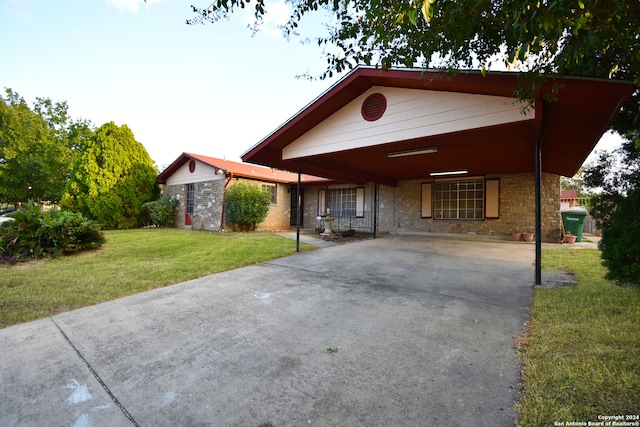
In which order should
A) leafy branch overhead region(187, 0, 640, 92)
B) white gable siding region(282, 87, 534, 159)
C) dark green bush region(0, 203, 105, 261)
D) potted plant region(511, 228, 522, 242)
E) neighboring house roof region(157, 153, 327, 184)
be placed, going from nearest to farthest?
leafy branch overhead region(187, 0, 640, 92), white gable siding region(282, 87, 534, 159), dark green bush region(0, 203, 105, 261), potted plant region(511, 228, 522, 242), neighboring house roof region(157, 153, 327, 184)

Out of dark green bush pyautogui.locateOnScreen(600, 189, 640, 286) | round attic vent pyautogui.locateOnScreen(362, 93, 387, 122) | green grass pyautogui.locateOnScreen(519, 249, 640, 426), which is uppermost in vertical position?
round attic vent pyautogui.locateOnScreen(362, 93, 387, 122)

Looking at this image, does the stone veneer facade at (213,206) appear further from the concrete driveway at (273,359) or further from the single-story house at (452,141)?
the concrete driveway at (273,359)

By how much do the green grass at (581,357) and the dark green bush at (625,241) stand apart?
45cm

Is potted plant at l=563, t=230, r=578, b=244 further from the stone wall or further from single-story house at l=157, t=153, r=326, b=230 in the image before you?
the stone wall

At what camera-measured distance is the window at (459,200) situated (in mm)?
11297

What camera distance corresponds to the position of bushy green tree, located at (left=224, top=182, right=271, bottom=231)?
12.2 meters

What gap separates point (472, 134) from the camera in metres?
5.04

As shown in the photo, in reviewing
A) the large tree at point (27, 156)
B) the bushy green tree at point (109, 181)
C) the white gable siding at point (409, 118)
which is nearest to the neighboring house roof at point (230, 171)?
the bushy green tree at point (109, 181)

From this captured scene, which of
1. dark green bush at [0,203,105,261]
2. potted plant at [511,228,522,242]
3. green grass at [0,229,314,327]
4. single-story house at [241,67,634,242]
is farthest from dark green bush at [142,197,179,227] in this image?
potted plant at [511,228,522,242]

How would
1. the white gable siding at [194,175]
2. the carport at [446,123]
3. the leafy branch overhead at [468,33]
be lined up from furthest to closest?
the white gable siding at [194,175], the carport at [446,123], the leafy branch overhead at [468,33]

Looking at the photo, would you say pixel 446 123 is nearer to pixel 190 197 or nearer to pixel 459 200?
pixel 459 200

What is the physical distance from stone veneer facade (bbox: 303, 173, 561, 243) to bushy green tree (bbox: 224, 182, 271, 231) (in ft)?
15.9

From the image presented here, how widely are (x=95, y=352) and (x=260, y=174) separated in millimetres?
12427

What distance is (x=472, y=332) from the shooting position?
2789 millimetres
